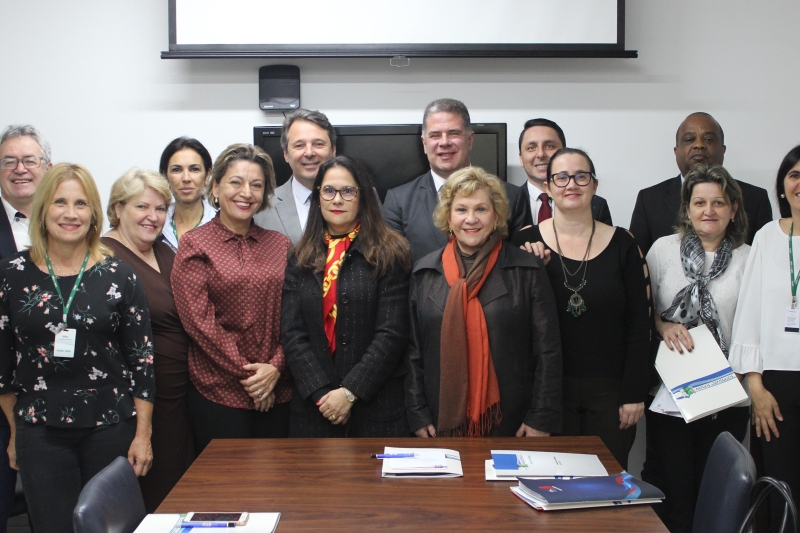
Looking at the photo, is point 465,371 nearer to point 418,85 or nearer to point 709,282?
point 709,282

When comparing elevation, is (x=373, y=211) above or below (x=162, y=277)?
above

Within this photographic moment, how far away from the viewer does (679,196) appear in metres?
3.44

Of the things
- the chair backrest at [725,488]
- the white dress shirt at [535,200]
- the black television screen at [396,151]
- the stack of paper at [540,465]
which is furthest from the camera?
the black television screen at [396,151]

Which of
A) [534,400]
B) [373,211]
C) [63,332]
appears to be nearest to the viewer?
[63,332]

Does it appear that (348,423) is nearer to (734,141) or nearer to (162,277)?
(162,277)

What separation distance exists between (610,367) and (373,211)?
1.10 m

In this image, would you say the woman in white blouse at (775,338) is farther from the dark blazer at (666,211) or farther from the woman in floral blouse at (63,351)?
the woman in floral blouse at (63,351)

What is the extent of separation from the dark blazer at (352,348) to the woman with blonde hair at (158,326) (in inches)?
16.9

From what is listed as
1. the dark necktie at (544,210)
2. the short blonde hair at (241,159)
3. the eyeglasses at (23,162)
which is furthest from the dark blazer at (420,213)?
the eyeglasses at (23,162)

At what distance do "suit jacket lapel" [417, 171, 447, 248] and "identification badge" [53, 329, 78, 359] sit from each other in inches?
59.2

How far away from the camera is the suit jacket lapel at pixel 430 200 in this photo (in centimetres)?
306

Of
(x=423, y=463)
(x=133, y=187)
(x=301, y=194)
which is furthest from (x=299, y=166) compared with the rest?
(x=423, y=463)

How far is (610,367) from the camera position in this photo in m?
2.69

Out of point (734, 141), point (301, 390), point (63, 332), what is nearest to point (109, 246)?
point (63, 332)
